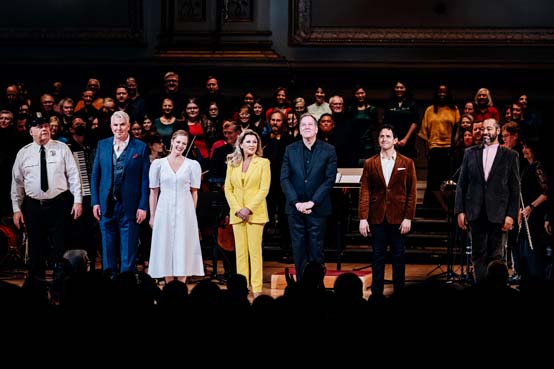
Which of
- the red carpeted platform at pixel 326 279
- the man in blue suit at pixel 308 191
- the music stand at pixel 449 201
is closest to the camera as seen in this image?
the man in blue suit at pixel 308 191

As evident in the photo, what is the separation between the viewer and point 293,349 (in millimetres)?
3932

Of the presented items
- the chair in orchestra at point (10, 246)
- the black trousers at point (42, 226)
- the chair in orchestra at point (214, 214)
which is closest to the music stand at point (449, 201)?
the chair in orchestra at point (214, 214)

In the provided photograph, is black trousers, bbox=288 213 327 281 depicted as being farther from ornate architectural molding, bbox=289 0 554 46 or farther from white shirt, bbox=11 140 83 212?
ornate architectural molding, bbox=289 0 554 46

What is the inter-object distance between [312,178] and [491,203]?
1.59 meters

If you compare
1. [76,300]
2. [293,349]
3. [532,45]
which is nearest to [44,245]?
[76,300]

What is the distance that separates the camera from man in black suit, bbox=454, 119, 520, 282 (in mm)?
8391

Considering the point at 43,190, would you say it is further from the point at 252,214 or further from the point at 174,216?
the point at 252,214

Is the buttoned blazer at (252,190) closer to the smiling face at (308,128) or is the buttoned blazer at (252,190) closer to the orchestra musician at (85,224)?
the smiling face at (308,128)

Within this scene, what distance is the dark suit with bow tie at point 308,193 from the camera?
8.80m

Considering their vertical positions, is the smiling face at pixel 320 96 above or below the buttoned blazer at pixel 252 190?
above

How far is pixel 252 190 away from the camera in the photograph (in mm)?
9055

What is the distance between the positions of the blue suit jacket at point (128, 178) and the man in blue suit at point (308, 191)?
4.21 feet

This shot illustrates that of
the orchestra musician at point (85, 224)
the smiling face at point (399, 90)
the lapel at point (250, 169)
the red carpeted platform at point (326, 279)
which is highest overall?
the smiling face at point (399, 90)

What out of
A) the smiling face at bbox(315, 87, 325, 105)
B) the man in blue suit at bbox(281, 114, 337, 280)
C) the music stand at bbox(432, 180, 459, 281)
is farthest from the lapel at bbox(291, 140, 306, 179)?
the smiling face at bbox(315, 87, 325, 105)
